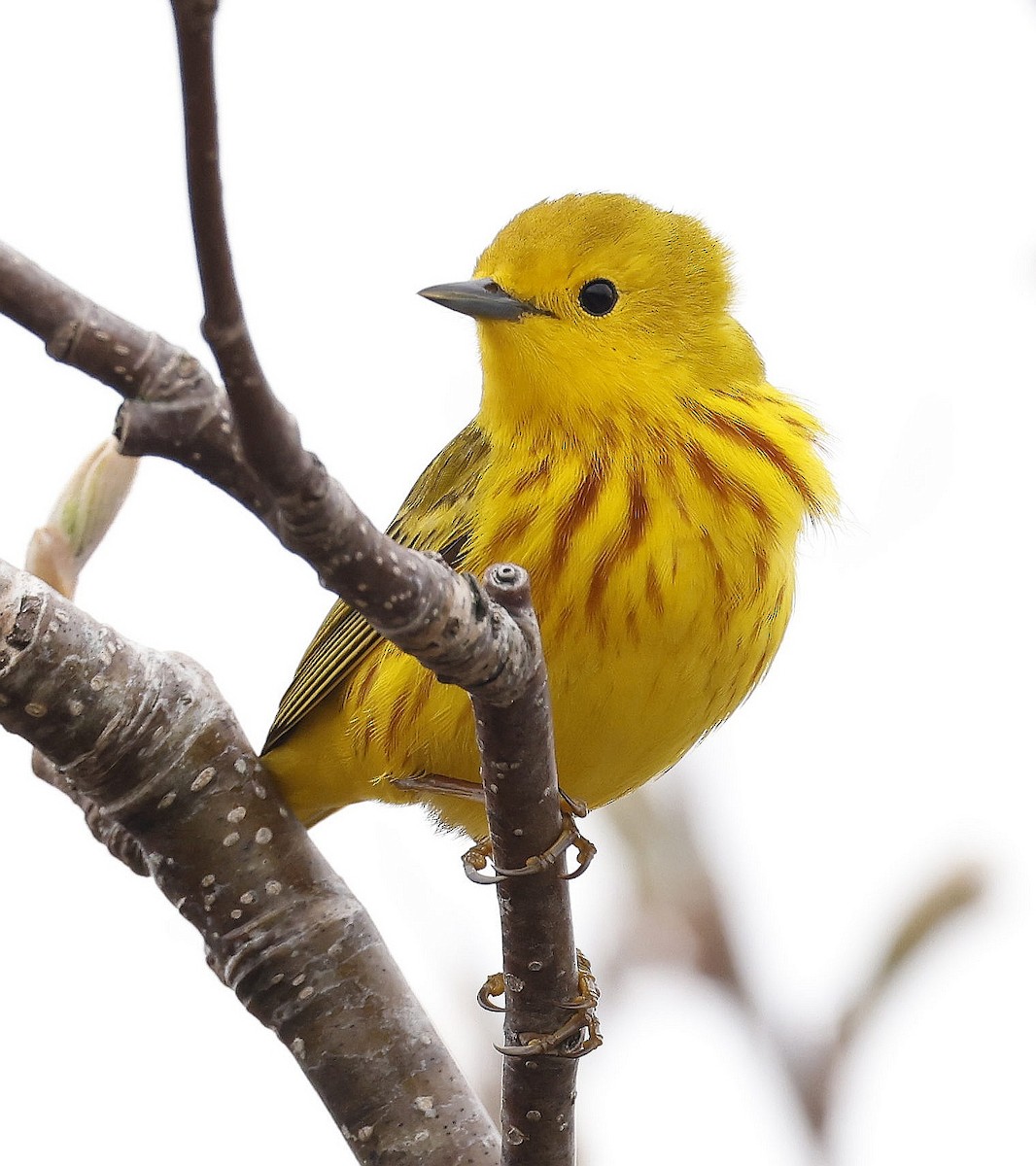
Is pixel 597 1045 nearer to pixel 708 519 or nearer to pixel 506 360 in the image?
pixel 708 519

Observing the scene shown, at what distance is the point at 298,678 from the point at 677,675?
3.85ft

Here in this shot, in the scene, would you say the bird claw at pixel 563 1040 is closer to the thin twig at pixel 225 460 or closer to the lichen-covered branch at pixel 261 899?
the lichen-covered branch at pixel 261 899

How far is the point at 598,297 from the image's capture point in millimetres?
3670

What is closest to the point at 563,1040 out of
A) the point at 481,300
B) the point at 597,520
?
the point at 597,520

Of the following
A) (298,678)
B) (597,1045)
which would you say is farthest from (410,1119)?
(298,678)

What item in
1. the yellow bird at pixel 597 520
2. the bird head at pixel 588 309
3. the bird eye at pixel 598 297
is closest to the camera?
the yellow bird at pixel 597 520

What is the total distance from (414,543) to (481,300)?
0.62m

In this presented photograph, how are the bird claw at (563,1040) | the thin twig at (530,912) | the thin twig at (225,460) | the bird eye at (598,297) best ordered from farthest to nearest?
1. the bird eye at (598,297)
2. the bird claw at (563,1040)
3. the thin twig at (530,912)
4. the thin twig at (225,460)

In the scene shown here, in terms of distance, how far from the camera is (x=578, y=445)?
339 cm

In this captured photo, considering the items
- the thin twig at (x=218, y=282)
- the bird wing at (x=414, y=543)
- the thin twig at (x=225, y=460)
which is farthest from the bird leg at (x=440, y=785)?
the thin twig at (x=218, y=282)

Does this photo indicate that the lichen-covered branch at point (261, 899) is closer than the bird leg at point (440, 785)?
Yes

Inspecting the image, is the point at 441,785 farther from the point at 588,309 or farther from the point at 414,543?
the point at 588,309

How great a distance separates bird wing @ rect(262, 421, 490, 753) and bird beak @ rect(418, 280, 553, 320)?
0.34 meters

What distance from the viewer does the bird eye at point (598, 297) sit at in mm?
3639
